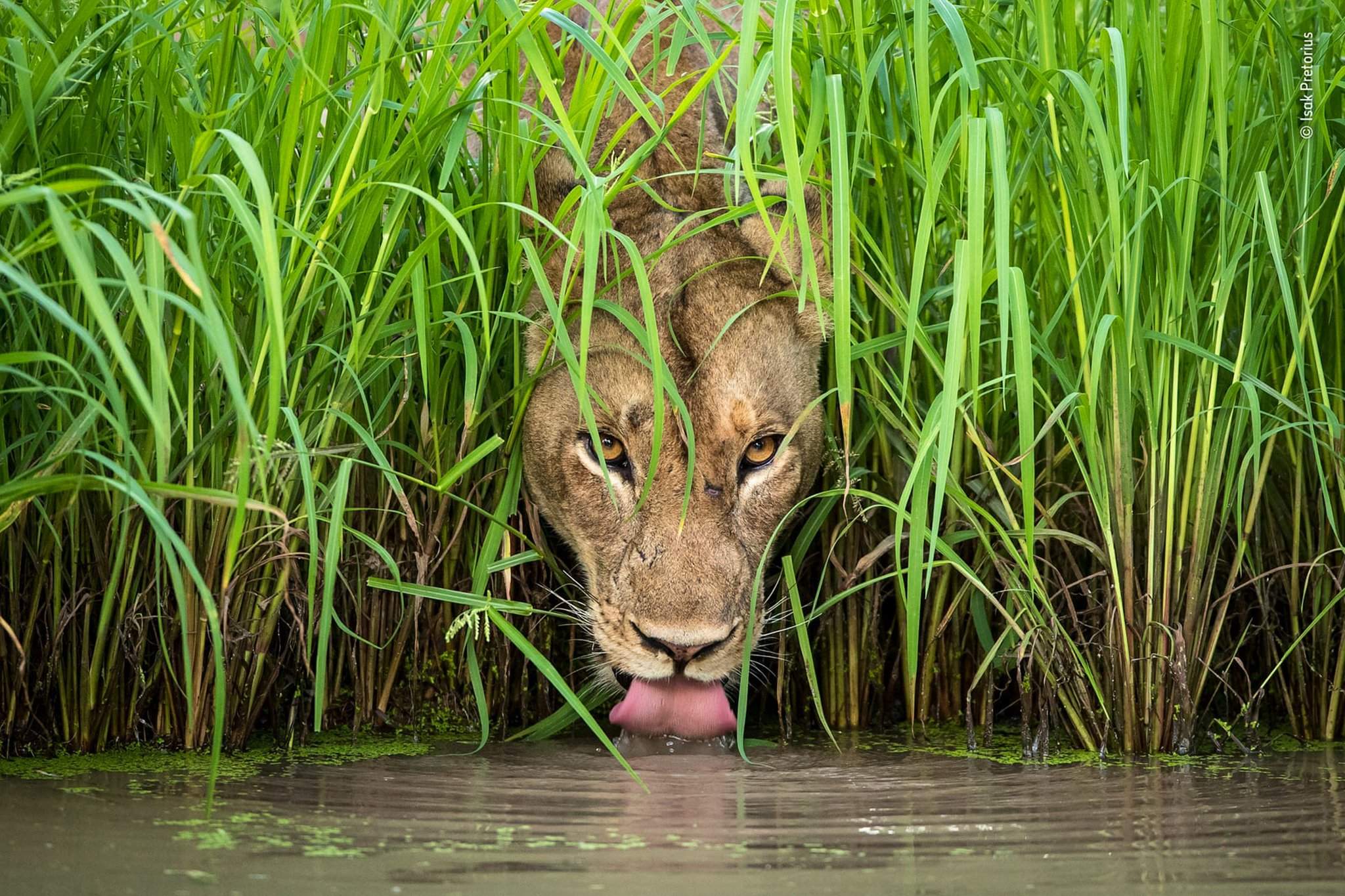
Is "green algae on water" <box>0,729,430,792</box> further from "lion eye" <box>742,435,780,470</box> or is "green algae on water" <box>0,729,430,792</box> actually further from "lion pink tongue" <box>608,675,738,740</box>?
"lion eye" <box>742,435,780,470</box>

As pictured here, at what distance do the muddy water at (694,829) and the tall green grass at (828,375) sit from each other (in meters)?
0.25

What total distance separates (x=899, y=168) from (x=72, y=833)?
7.97ft

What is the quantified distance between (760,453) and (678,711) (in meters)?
0.72

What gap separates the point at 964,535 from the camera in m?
3.54

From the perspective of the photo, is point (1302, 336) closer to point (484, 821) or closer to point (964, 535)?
point (964, 535)

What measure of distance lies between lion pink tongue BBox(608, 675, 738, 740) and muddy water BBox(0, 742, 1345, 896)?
0.28 m

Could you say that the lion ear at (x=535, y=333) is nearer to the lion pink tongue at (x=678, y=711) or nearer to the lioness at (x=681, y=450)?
the lioness at (x=681, y=450)

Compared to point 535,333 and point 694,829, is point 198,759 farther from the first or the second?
point 535,333

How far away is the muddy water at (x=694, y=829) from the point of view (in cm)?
219

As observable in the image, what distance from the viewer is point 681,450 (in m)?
3.74

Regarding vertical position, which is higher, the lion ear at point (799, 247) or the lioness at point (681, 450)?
the lion ear at point (799, 247)

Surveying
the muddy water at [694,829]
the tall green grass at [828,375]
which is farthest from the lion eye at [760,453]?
the muddy water at [694,829]

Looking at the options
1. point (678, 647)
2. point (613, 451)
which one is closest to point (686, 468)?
point (613, 451)

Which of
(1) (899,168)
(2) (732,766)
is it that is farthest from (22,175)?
(1) (899,168)
